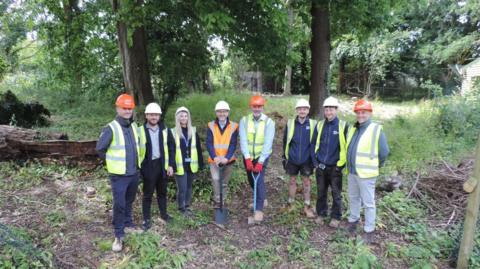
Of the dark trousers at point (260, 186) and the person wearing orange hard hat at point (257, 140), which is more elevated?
the person wearing orange hard hat at point (257, 140)

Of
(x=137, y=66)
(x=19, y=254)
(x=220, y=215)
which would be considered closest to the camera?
(x=19, y=254)

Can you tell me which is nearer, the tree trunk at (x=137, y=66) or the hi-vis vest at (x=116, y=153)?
the hi-vis vest at (x=116, y=153)

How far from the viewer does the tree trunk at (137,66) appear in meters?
7.62

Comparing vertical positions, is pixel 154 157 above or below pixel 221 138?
below

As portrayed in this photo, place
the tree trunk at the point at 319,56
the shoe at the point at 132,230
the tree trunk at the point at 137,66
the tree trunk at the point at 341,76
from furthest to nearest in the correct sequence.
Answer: the tree trunk at the point at 341,76, the tree trunk at the point at 319,56, the tree trunk at the point at 137,66, the shoe at the point at 132,230

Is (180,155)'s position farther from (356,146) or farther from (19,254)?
(356,146)

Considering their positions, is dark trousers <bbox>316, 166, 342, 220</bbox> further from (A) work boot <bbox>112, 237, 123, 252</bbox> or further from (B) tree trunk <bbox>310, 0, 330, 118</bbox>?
(B) tree trunk <bbox>310, 0, 330, 118</bbox>

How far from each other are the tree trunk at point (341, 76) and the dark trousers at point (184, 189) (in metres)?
20.9

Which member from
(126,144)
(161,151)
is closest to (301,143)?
(161,151)

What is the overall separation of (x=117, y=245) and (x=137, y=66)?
221 inches

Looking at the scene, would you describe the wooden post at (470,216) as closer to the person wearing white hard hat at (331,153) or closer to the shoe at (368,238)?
the shoe at (368,238)

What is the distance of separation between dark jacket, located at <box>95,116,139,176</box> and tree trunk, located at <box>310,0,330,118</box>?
6382mm

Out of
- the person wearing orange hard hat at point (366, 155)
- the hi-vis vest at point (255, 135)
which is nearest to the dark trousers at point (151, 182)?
the hi-vis vest at point (255, 135)

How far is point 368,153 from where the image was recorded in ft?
14.3
